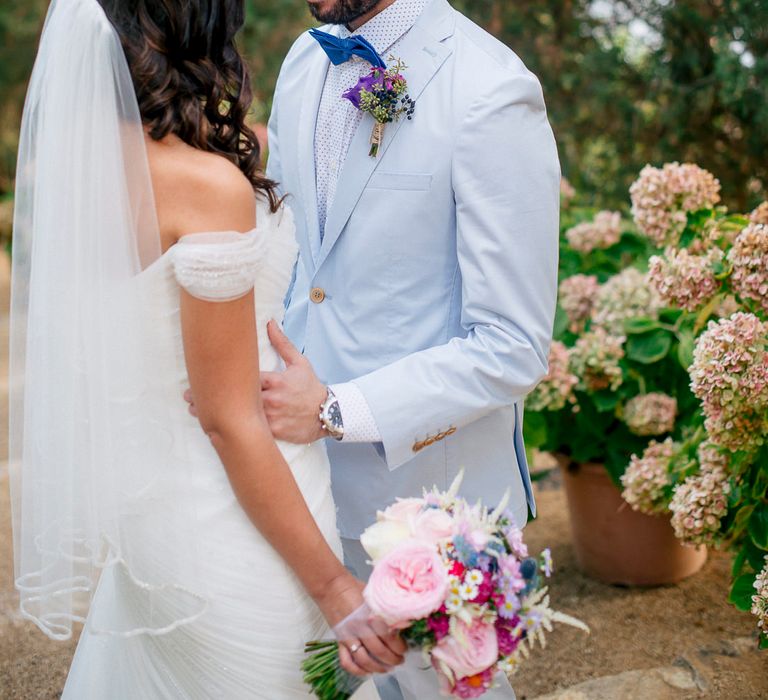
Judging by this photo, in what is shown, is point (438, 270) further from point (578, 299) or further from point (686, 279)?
point (578, 299)

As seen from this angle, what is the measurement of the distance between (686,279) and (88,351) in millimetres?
1808

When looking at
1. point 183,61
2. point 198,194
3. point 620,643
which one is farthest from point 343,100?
point 620,643

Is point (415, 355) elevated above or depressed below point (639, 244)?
above

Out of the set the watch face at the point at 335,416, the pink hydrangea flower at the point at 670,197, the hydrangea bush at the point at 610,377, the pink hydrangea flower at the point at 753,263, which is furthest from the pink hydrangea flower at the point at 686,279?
the watch face at the point at 335,416

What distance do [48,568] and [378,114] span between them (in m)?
1.18

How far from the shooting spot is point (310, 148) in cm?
230

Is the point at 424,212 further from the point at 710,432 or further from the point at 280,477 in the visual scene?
the point at 710,432

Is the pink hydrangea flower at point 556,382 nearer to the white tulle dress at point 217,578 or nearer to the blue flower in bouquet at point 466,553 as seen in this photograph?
the white tulle dress at point 217,578

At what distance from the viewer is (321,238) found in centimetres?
225

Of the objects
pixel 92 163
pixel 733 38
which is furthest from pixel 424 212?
pixel 733 38

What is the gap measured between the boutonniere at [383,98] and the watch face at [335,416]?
59 centimetres

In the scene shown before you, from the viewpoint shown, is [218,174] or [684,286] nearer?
[218,174]

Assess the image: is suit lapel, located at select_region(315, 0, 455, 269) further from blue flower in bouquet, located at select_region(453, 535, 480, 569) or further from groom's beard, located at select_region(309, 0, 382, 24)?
blue flower in bouquet, located at select_region(453, 535, 480, 569)

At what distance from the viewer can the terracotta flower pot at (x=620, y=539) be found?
3.76 meters
